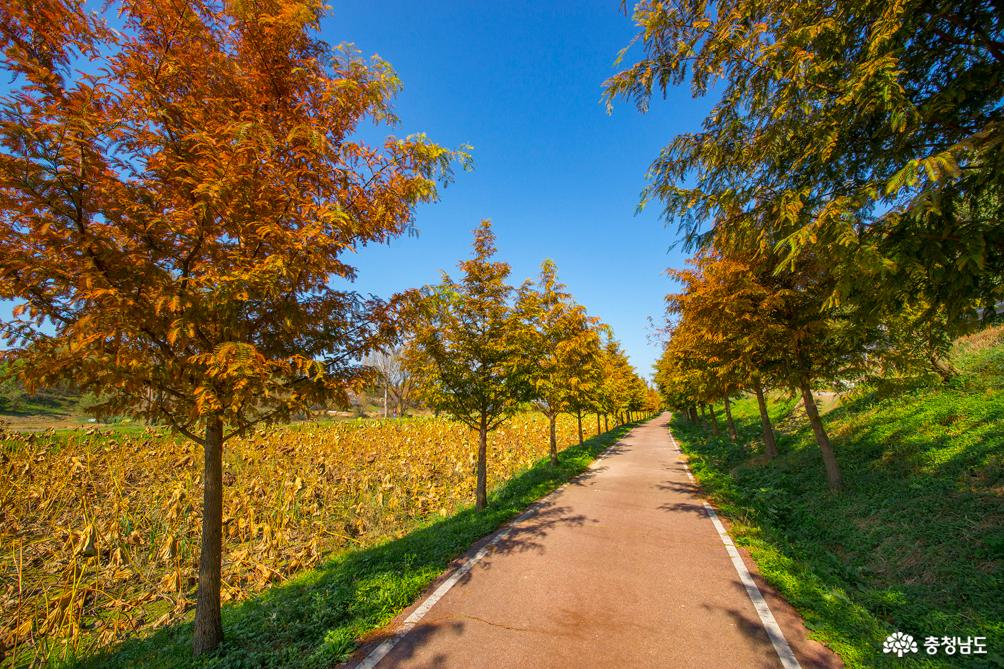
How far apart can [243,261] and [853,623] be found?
23.9 ft

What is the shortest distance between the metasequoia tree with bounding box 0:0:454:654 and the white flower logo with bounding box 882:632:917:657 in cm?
605

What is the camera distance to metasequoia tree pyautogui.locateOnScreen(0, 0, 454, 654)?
2859 millimetres

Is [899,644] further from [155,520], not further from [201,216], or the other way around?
[155,520]

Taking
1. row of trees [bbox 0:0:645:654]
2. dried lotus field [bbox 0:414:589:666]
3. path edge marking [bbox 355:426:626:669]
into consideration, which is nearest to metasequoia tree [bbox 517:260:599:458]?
dried lotus field [bbox 0:414:589:666]

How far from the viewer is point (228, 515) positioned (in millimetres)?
8477

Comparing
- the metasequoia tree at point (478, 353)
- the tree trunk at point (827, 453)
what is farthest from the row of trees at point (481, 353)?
the tree trunk at point (827, 453)

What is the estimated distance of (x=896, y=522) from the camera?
6.29 meters

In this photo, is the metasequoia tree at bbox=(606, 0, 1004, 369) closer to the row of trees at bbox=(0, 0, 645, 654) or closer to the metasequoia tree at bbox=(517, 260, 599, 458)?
the row of trees at bbox=(0, 0, 645, 654)

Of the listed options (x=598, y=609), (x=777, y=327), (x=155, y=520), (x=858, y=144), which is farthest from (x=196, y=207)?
(x=777, y=327)

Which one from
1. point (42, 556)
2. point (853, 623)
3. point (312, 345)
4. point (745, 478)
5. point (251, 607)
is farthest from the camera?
point (745, 478)

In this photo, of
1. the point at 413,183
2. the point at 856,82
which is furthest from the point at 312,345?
the point at 856,82

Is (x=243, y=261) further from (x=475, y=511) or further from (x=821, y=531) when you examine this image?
(x=821, y=531)

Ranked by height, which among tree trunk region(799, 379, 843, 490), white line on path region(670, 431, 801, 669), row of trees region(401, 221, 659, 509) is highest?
row of trees region(401, 221, 659, 509)

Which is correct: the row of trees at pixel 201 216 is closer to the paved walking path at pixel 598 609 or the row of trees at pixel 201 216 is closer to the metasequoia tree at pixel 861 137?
the paved walking path at pixel 598 609
